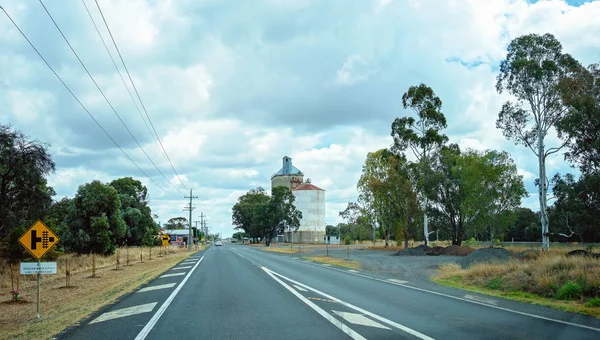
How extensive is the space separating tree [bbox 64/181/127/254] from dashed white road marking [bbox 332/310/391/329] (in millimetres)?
35493

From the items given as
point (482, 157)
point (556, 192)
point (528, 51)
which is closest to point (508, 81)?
point (528, 51)

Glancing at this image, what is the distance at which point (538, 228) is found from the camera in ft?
302

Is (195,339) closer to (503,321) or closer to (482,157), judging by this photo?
(503,321)

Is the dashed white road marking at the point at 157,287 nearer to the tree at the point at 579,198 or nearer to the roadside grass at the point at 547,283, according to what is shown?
the roadside grass at the point at 547,283

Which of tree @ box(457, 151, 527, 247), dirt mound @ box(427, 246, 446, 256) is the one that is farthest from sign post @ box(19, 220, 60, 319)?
tree @ box(457, 151, 527, 247)

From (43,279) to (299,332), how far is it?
78.8 feet

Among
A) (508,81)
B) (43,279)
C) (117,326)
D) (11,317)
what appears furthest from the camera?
(508,81)

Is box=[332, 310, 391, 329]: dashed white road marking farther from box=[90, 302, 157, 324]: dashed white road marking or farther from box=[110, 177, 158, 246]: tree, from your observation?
box=[110, 177, 158, 246]: tree

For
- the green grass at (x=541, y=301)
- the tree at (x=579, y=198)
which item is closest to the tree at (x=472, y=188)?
the tree at (x=579, y=198)

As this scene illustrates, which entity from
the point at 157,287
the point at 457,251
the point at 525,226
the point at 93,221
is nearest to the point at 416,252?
the point at 457,251

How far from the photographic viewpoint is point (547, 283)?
15578mm

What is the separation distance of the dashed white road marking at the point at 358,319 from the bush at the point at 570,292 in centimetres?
704

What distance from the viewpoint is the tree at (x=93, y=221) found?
42.2m

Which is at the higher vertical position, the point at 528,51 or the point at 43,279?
the point at 528,51
